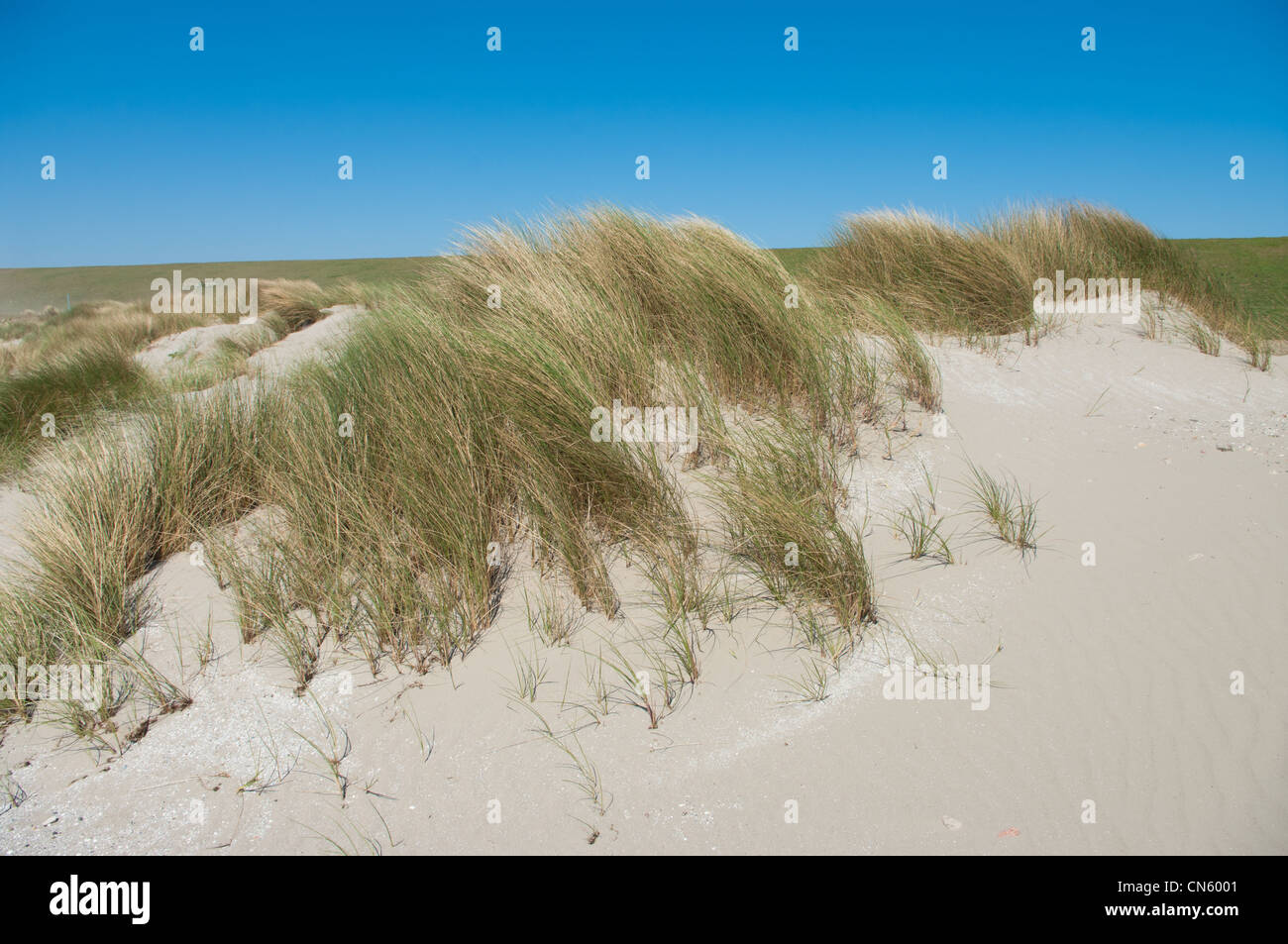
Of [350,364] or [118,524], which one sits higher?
[350,364]

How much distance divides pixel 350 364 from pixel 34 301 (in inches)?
1424

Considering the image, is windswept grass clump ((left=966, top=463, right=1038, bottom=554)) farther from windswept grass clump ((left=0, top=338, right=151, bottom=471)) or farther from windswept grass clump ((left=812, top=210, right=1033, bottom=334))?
windswept grass clump ((left=0, top=338, right=151, bottom=471))

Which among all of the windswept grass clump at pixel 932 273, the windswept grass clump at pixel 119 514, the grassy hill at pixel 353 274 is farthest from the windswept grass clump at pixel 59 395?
the windswept grass clump at pixel 932 273

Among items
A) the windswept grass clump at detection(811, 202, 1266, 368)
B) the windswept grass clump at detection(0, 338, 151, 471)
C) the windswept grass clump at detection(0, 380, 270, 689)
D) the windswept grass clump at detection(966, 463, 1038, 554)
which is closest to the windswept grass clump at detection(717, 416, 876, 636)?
the windswept grass clump at detection(966, 463, 1038, 554)

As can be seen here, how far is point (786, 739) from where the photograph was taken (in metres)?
2.43

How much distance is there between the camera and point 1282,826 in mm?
2078

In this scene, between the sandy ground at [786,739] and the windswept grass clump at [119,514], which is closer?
the sandy ground at [786,739]

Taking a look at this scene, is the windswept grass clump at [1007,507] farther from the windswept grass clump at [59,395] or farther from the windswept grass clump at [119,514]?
the windswept grass clump at [59,395]

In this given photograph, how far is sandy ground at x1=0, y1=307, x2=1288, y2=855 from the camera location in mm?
2148

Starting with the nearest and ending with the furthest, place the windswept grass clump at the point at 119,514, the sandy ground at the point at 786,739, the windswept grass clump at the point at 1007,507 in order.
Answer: the sandy ground at the point at 786,739
the windswept grass clump at the point at 119,514
the windswept grass clump at the point at 1007,507

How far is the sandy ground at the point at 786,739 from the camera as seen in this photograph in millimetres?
2148

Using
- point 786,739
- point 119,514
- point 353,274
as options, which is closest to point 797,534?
point 786,739

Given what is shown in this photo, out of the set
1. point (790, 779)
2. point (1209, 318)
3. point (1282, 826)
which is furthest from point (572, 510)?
point (1209, 318)
